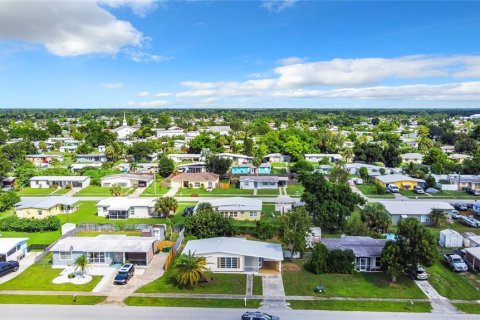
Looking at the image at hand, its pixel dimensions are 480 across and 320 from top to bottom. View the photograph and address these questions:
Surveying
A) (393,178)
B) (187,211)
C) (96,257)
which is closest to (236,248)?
(96,257)

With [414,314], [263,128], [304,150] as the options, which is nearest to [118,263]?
[414,314]

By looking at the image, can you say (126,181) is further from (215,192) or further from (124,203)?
(124,203)

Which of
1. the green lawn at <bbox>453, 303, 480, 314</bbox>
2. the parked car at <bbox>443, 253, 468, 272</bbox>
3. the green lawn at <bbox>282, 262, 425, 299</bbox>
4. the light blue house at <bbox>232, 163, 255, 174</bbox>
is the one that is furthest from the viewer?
the light blue house at <bbox>232, 163, 255, 174</bbox>

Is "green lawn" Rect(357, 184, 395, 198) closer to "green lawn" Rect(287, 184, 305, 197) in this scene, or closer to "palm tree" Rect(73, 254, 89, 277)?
"green lawn" Rect(287, 184, 305, 197)

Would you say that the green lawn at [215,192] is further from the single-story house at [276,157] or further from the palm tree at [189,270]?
the palm tree at [189,270]

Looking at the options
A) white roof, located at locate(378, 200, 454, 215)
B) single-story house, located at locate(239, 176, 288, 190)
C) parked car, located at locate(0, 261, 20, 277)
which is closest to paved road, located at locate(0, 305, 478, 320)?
parked car, located at locate(0, 261, 20, 277)

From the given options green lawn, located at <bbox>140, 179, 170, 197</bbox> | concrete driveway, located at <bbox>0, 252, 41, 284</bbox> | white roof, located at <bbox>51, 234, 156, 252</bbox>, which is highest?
white roof, located at <bbox>51, 234, 156, 252</bbox>

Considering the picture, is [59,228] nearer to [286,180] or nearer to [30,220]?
[30,220]
